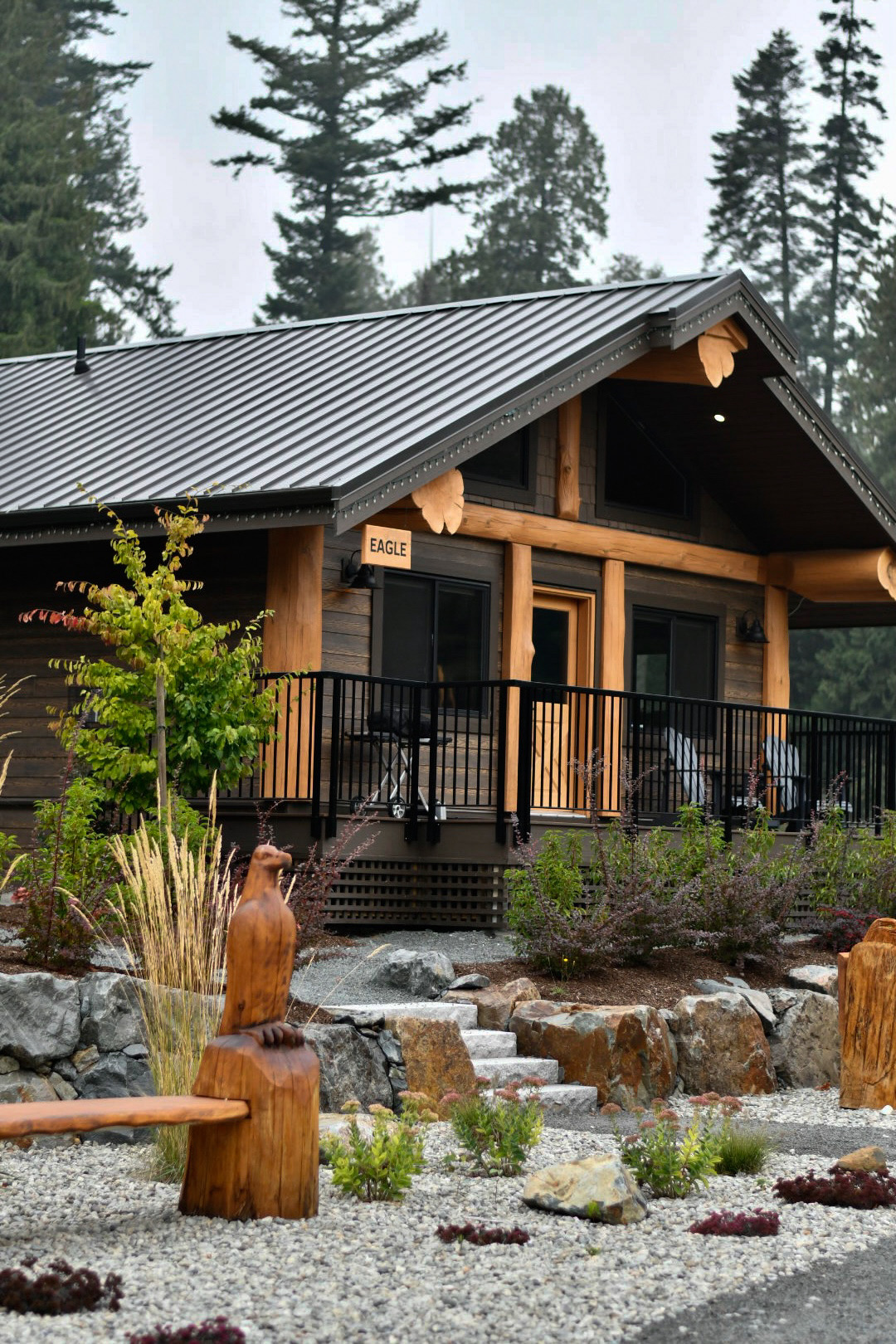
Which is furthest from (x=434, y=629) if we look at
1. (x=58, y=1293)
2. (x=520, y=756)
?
(x=58, y=1293)

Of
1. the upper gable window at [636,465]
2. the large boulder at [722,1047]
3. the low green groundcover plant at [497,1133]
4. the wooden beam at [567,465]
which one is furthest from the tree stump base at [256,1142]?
the upper gable window at [636,465]

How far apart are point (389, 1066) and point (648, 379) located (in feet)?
27.4

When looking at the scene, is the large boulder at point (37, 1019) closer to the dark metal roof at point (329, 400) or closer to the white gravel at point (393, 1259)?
the white gravel at point (393, 1259)

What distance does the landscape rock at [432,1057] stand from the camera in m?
8.37

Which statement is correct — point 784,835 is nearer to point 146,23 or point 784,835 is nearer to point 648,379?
point 648,379

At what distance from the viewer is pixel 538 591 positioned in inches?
609

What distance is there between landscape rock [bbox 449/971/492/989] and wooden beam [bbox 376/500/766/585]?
13.6 ft

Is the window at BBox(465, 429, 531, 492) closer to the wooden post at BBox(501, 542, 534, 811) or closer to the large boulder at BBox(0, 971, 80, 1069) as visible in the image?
the wooden post at BBox(501, 542, 534, 811)

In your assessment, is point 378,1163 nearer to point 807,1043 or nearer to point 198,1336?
point 198,1336

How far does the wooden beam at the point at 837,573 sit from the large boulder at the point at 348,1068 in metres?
10.2

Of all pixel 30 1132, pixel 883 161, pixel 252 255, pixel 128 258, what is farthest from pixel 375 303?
pixel 30 1132

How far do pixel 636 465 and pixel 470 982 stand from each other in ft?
25.7

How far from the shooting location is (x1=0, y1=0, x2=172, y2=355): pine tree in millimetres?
32906

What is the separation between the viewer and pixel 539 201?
44.5 m
